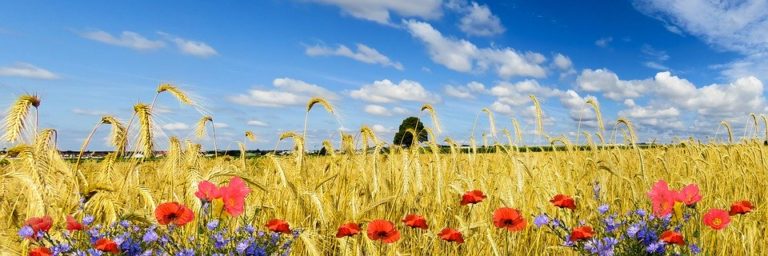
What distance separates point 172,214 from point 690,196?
2.55 metres

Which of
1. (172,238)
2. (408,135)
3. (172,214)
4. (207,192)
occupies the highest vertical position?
(408,135)

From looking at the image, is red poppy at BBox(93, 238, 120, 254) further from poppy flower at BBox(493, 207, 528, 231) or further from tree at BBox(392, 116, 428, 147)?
tree at BBox(392, 116, 428, 147)

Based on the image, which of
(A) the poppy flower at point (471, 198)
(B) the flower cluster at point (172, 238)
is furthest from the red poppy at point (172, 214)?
(A) the poppy flower at point (471, 198)

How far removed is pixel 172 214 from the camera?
234cm

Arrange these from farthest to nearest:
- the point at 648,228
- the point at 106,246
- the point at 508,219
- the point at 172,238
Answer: the point at 648,228 < the point at 508,219 < the point at 172,238 < the point at 106,246

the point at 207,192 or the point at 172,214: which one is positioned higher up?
the point at 207,192

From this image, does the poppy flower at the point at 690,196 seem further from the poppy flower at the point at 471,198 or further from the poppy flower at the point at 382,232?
the poppy flower at the point at 382,232

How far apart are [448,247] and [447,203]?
90 centimetres

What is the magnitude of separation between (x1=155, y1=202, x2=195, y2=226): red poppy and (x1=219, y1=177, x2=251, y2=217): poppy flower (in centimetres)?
17

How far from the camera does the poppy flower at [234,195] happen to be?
2.39 meters

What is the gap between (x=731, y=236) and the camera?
3.66 metres

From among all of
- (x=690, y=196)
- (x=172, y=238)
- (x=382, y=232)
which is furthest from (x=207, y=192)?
(x=690, y=196)

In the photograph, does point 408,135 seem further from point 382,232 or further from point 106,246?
point 106,246

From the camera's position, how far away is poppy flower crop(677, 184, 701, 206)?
2762 millimetres
